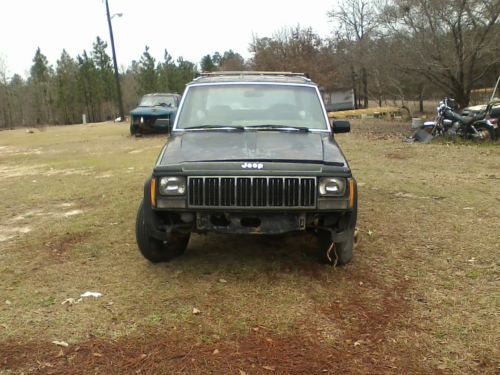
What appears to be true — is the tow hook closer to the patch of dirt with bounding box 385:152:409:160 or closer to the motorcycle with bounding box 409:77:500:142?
the patch of dirt with bounding box 385:152:409:160

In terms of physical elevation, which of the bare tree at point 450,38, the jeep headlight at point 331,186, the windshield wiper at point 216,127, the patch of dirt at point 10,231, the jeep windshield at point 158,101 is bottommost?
the patch of dirt at point 10,231

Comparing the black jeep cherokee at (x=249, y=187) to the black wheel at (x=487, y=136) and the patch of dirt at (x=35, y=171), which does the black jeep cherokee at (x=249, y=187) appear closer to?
the patch of dirt at (x=35, y=171)

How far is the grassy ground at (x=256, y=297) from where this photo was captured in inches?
131

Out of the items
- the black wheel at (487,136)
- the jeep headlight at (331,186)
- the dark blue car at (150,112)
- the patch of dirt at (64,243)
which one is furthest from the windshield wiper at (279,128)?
the dark blue car at (150,112)

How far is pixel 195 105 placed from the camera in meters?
5.64

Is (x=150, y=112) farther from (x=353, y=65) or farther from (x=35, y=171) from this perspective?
(x=353, y=65)

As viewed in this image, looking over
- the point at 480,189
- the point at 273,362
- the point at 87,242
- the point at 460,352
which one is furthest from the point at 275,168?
the point at 480,189

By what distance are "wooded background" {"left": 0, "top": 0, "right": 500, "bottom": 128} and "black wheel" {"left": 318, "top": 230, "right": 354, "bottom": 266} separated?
13.7ft

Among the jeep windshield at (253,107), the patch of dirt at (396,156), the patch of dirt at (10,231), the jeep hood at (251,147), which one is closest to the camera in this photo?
the jeep hood at (251,147)

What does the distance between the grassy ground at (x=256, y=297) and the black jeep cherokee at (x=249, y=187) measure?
0.47 meters

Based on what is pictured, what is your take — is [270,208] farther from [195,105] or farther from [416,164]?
[416,164]

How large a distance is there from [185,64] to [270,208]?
7593 cm

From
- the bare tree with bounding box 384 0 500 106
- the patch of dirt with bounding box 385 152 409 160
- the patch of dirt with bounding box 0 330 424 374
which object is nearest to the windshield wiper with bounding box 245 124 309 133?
the patch of dirt with bounding box 0 330 424 374

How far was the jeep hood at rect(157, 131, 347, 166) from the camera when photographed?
4.38m
